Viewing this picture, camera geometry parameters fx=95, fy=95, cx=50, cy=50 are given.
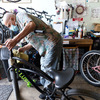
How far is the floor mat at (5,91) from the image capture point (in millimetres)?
1499

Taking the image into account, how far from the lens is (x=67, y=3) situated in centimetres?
206

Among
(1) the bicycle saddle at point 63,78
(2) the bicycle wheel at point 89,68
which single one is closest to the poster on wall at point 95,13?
(2) the bicycle wheel at point 89,68

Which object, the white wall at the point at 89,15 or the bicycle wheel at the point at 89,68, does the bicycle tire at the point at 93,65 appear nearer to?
the bicycle wheel at the point at 89,68

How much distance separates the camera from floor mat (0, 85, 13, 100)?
150 centimetres

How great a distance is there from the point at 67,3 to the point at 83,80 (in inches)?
64.8

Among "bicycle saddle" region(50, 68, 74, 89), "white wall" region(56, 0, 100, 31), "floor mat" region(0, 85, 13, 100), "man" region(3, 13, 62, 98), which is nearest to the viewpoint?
"bicycle saddle" region(50, 68, 74, 89)

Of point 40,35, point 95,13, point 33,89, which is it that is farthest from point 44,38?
point 95,13

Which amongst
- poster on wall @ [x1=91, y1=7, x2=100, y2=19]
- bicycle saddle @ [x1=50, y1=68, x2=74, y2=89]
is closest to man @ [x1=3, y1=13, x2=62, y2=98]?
bicycle saddle @ [x1=50, y1=68, x2=74, y2=89]

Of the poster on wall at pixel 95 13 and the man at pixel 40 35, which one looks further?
the poster on wall at pixel 95 13

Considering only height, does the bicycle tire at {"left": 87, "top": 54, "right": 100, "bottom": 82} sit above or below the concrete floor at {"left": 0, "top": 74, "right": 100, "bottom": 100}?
above

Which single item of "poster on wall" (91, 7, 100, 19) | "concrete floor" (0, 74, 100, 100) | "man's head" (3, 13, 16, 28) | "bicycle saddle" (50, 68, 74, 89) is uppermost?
"poster on wall" (91, 7, 100, 19)

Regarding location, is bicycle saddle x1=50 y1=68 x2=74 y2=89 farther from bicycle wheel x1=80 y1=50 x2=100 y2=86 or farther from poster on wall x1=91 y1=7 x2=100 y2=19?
poster on wall x1=91 y1=7 x2=100 y2=19

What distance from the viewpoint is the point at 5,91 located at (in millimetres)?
1621

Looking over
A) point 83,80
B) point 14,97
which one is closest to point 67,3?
point 83,80
